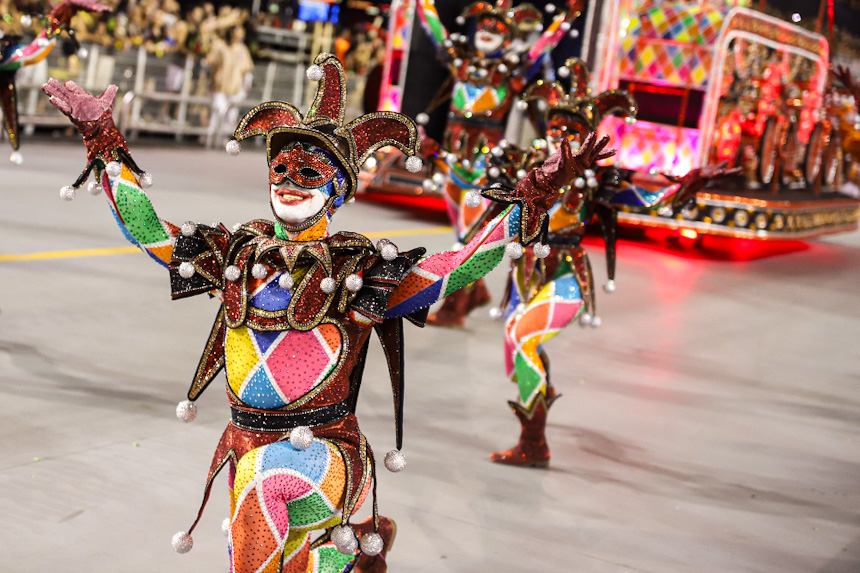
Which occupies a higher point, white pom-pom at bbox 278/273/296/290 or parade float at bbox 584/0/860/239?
parade float at bbox 584/0/860/239

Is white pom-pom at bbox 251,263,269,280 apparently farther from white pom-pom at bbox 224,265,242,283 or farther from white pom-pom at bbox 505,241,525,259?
white pom-pom at bbox 505,241,525,259

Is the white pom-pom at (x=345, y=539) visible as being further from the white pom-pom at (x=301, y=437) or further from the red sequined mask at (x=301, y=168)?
the red sequined mask at (x=301, y=168)

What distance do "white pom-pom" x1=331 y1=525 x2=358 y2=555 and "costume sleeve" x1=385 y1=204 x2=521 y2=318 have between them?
0.57 m

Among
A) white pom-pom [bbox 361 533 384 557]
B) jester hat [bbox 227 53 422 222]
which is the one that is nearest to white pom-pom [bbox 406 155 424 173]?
jester hat [bbox 227 53 422 222]

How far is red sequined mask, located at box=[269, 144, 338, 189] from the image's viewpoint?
275 centimetres

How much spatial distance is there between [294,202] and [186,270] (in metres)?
0.33

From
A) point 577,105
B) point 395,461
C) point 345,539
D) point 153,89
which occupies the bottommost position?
point 345,539

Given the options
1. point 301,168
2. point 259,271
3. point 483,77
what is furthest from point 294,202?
point 483,77

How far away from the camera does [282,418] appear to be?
2.77 m

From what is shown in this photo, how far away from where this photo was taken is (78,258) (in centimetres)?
776

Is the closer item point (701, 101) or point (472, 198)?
point (472, 198)

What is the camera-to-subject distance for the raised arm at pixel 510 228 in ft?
9.11

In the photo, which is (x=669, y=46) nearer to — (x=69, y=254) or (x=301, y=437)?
(x=69, y=254)

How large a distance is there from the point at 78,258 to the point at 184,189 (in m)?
3.95
